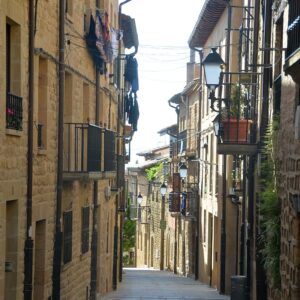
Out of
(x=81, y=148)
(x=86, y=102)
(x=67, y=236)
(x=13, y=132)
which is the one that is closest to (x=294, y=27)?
(x=13, y=132)

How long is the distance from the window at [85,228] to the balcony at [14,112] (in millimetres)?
7281

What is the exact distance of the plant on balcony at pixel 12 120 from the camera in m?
12.1

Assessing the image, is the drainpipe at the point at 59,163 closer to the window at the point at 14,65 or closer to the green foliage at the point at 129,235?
the window at the point at 14,65

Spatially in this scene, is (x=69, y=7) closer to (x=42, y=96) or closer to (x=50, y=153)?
(x=42, y=96)

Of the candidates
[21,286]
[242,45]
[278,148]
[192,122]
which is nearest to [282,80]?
[278,148]

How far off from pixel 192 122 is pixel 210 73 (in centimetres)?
2591

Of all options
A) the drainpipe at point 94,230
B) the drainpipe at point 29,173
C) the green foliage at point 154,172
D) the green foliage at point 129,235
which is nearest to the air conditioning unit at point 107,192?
the drainpipe at point 94,230

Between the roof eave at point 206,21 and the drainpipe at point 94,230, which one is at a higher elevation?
the roof eave at point 206,21

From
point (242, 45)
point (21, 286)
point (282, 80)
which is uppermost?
point (242, 45)

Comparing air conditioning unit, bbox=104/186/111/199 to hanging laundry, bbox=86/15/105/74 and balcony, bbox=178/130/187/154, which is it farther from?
balcony, bbox=178/130/187/154

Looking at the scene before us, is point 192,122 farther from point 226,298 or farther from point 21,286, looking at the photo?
point 21,286

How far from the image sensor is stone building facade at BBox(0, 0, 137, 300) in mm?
12500

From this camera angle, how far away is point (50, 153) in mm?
15398

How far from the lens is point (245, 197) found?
19.7 metres
